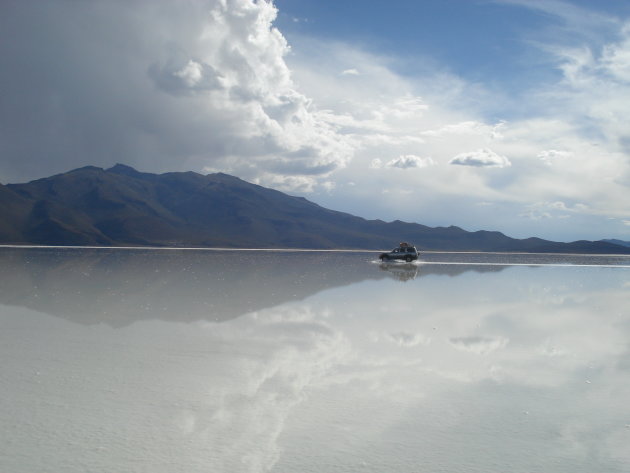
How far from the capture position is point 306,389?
9656 millimetres

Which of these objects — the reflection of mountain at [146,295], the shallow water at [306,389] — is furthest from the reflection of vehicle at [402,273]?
the shallow water at [306,389]

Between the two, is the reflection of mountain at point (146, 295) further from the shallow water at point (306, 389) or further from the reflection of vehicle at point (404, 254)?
the reflection of vehicle at point (404, 254)

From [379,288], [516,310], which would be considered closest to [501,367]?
[516,310]

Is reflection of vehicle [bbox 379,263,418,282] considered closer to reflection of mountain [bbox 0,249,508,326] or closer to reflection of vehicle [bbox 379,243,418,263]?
reflection of mountain [bbox 0,249,508,326]

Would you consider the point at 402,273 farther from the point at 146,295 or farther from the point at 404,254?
the point at 146,295

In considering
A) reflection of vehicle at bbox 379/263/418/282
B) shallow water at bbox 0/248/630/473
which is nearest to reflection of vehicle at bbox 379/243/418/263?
reflection of vehicle at bbox 379/263/418/282

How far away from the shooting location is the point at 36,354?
468 inches

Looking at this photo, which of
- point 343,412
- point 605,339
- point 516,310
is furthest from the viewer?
point 516,310

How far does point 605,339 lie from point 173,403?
13.4 metres

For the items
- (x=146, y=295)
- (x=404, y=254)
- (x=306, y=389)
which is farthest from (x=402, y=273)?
(x=306, y=389)

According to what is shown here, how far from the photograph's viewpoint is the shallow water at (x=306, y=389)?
687cm

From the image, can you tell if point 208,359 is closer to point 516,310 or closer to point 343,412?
point 343,412

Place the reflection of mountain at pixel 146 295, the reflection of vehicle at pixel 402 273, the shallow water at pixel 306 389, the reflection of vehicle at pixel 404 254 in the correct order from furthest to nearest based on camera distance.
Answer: the reflection of vehicle at pixel 404 254
the reflection of vehicle at pixel 402 273
the reflection of mountain at pixel 146 295
the shallow water at pixel 306 389

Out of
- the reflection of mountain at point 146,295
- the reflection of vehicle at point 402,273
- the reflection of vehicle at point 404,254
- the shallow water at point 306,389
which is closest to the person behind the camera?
the shallow water at point 306,389
